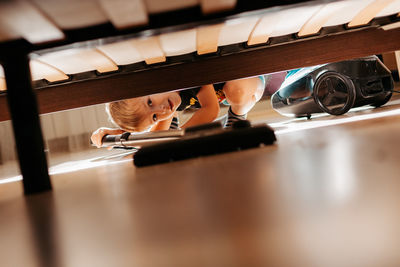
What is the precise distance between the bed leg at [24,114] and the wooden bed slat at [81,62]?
14cm

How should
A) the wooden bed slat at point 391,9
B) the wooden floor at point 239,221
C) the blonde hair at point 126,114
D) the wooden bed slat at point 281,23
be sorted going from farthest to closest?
A: the blonde hair at point 126,114, the wooden bed slat at point 391,9, the wooden bed slat at point 281,23, the wooden floor at point 239,221

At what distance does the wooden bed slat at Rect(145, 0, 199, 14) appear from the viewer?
59 centimetres

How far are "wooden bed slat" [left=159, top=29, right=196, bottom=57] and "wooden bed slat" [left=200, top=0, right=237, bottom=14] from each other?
187 millimetres

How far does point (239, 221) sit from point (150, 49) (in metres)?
0.76

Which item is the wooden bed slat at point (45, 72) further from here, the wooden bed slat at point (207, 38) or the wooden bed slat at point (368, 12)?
the wooden bed slat at point (368, 12)

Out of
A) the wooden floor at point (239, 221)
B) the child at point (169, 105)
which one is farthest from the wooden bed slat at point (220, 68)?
the wooden floor at point (239, 221)

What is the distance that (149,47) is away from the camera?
35.1 inches

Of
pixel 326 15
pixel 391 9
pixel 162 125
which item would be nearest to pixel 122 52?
pixel 326 15

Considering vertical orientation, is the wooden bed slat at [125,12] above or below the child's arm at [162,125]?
above

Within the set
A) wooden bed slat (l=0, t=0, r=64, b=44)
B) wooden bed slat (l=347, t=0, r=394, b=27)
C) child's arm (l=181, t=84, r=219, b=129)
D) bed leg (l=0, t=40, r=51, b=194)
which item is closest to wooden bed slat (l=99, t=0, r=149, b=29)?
wooden bed slat (l=0, t=0, r=64, b=44)

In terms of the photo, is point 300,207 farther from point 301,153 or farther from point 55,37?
point 55,37

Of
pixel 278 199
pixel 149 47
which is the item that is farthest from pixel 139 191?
pixel 149 47

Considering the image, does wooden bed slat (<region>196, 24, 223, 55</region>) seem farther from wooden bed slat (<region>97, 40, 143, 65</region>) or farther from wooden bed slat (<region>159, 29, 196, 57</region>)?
wooden bed slat (<region>97, 40, 143, 65</region>)

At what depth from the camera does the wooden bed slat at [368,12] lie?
868 mm
